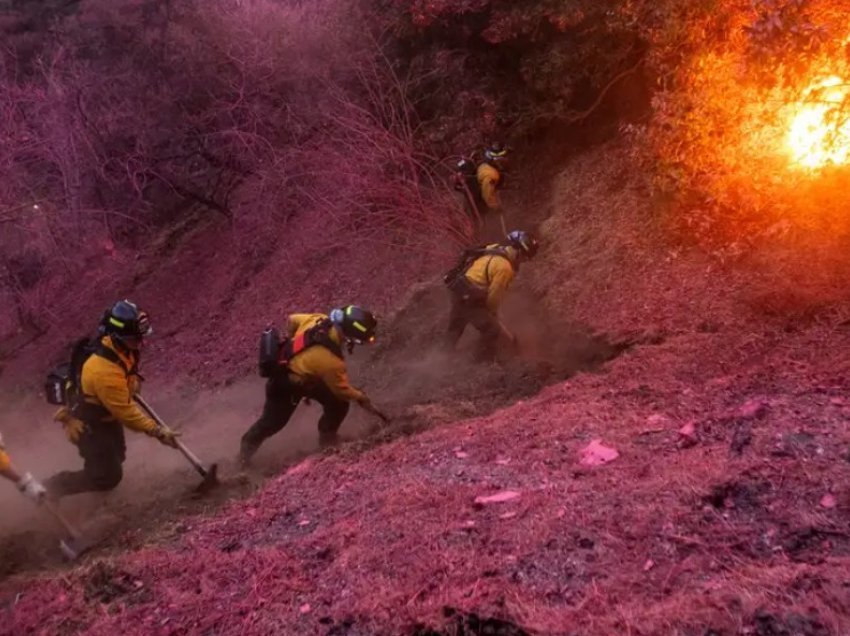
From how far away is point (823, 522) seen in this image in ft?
10.9

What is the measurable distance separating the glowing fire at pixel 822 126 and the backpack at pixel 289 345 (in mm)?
5358

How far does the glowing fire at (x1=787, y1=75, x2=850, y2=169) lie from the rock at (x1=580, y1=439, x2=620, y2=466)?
4533 mm

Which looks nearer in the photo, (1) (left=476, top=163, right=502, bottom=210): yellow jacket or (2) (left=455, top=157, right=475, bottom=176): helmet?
(1) (left=476, top=163, right=502, bottom=210): yellow jacket

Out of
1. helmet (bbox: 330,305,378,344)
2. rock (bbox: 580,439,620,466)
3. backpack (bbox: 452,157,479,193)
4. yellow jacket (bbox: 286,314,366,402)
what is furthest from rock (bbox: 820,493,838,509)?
backpack (bbox: 452,157,479,193)

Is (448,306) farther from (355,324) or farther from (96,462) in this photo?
(96,462)

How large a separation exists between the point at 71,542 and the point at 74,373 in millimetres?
1428

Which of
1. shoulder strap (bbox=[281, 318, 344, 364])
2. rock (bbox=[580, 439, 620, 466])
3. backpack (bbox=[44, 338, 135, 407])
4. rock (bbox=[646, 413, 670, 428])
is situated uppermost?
backpack (bbox=[44, 338, 135, 407])

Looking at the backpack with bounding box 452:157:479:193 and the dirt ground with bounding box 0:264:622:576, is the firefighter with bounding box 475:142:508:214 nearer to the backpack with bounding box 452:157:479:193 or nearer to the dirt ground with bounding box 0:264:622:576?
the backpack with bounding box 452:157:479:193

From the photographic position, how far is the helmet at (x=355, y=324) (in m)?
6.68

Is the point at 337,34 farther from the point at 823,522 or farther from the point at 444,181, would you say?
the point at 823,522

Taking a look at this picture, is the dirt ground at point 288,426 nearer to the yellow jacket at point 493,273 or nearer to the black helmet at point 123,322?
the yellow jacket at point 493,273

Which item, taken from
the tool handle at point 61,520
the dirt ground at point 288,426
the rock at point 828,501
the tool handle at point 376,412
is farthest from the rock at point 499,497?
the tool handle at point 61,520

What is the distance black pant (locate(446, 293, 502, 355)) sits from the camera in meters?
8.48

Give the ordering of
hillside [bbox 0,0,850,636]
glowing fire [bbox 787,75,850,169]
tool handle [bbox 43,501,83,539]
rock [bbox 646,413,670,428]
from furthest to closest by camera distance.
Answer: glowing fire [bbox 787,75,850,169] → tool handle [bbox 43,501,83,539] → rock [bbox 646,413,670,428] → hillside [bbox 0,0,850,636]
